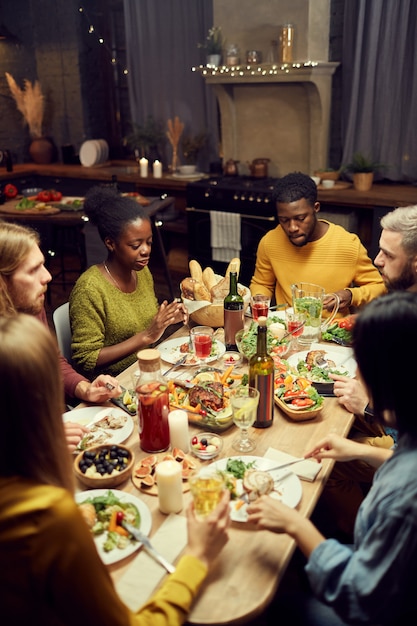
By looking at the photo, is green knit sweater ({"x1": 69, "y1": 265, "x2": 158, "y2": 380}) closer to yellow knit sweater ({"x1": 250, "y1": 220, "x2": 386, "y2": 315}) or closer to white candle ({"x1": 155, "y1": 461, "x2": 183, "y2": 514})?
yellow knit sweater ({"x1": 250, "y1": 220, "x2": 386, "y2": 315})

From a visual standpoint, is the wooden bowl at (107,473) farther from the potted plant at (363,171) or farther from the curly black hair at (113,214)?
the potted plant at (363,171)

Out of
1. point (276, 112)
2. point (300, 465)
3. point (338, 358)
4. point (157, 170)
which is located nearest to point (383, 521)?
point (300, 465)

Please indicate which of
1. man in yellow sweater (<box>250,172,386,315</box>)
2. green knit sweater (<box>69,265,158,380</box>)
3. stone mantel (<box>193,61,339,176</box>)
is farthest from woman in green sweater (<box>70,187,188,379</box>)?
stone mantel (<box>193,61,339,176</box>)

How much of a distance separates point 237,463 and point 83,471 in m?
0.37

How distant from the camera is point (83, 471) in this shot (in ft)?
4.46

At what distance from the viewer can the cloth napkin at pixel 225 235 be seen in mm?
4766

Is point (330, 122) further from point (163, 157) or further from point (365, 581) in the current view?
point (365, 581)

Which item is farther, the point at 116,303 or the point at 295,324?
the point at 116,303

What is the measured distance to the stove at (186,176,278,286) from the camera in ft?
15.0

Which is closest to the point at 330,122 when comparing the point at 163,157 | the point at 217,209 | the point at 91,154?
the point at 217,209

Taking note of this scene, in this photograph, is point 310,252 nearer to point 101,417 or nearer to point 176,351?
point 176,351

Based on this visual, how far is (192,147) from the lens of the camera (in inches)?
211

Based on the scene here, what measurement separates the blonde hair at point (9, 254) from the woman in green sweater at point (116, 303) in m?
0.38

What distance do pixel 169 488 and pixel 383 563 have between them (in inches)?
18.4
